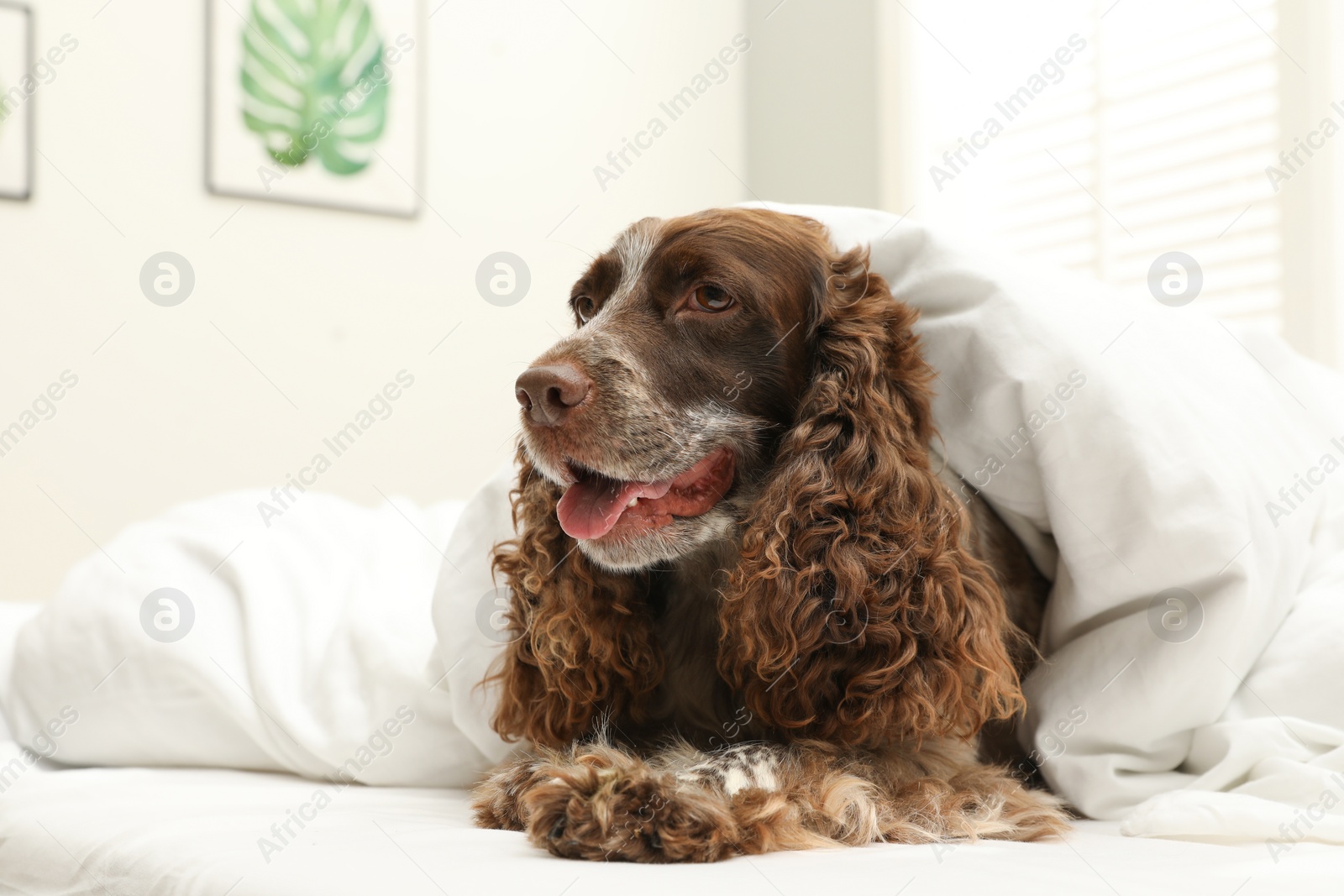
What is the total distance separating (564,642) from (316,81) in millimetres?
3524

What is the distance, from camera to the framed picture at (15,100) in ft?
12.7

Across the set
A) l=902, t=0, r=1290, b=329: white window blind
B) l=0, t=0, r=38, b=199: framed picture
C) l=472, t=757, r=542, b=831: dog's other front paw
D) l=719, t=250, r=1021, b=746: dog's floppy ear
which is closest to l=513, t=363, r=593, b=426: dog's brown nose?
l=719, t=250, r=1021, b=746: dog's floppy ear

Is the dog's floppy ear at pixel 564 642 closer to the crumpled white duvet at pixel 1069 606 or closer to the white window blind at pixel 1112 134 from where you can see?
the crumpled white duvet at pixel 1069 606

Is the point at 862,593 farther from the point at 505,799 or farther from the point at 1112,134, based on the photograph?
the point at 1112,134

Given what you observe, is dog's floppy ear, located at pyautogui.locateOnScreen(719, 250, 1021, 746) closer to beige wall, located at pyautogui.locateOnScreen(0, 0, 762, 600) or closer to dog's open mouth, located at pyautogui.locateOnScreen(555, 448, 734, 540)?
dog's open mouth, located at pyautogui.locateOnScreen(555, 448, 734, 540)

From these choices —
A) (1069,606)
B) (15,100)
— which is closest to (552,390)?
(1069,606)

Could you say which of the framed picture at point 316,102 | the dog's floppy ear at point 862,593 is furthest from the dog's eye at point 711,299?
the framed picture at point 316,102

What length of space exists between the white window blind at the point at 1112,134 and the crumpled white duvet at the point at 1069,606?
5.66ft

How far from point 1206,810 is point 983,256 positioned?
92 cm

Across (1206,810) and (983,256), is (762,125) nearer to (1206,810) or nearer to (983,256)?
(983,256)

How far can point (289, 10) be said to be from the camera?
→ 443 cm

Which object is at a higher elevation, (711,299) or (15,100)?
(15,100)

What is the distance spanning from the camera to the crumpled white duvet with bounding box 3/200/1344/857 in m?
1.64

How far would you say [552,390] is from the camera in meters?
1.58
